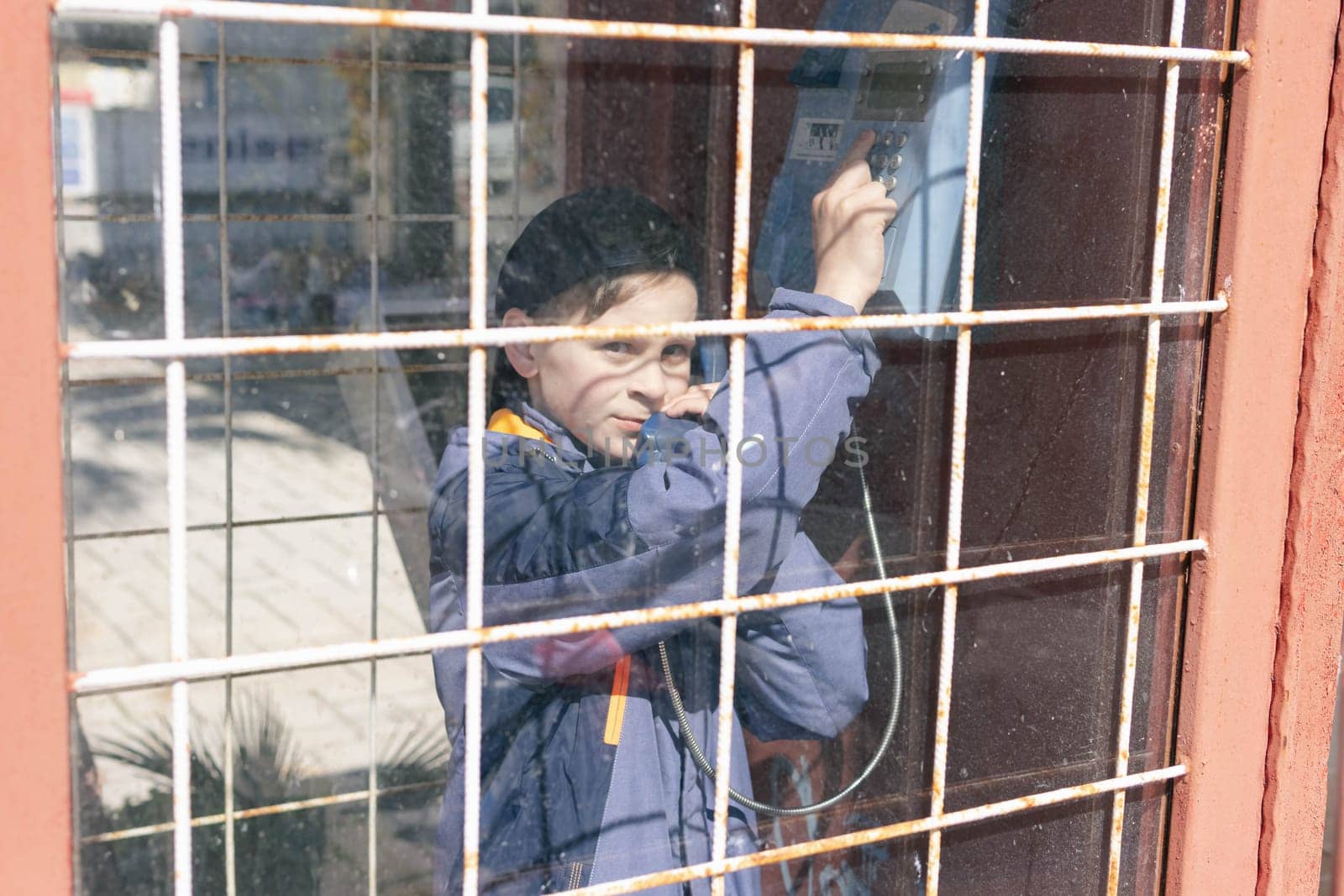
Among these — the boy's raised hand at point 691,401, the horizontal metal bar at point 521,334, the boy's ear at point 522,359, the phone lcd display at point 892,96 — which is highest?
the phone lcd display at point 892,96

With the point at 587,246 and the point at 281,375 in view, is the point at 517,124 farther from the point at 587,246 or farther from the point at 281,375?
the point at 281,375

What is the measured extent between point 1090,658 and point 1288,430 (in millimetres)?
303

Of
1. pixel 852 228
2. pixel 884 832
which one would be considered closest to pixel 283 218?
pixel 852 228

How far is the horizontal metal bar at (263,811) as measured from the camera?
945mm

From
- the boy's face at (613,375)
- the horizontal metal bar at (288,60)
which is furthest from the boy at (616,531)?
the horizontal metal bar at (288,60)

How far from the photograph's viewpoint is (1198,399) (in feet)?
4.40

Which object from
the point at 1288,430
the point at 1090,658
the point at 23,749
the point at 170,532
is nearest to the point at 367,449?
the point at 170,532

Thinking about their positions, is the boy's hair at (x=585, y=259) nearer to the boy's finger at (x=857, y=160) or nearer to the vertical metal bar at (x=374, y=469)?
the vertical metal bar at (x=374, y=469)

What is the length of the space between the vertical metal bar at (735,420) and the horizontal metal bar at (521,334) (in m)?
0.03

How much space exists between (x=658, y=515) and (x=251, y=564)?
320 millimetres

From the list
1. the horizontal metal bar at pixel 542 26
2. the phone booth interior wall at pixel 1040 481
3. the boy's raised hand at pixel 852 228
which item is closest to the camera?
the horizontal metal bar at pixel 542 26

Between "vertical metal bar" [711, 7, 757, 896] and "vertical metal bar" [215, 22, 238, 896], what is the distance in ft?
1.22

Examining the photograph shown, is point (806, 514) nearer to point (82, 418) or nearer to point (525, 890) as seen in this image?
point (525, 890)

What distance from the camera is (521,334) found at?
0.97 m
